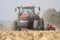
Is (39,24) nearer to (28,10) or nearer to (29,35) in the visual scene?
(28,10)

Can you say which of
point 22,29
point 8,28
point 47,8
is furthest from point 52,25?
point 8,28

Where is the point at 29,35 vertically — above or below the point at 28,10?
below

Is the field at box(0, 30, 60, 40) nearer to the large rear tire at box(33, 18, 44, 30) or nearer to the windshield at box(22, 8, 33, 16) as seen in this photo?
the large rear tire at box(33, 18, 44, 30)

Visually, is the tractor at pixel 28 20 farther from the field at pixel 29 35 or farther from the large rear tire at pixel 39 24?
the field at pixel 29 35

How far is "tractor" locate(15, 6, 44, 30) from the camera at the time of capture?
1.95m

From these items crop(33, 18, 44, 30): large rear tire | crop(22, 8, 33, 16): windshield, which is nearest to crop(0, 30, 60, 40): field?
crop(33, 18, 44, 30): large rear tire

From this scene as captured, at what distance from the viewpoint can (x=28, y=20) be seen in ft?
6.46

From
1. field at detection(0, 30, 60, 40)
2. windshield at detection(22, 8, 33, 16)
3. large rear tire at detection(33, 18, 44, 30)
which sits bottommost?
field at detection(0, 30, 60, 40)

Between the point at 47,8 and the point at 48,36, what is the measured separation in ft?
1.27

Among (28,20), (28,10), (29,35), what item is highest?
(28,10)

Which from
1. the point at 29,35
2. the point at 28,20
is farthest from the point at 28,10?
the point at 29,35

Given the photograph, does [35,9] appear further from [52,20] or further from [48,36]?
[48,36]

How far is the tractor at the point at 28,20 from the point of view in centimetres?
195

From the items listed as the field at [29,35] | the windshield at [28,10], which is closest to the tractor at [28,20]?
the windshield at [28,10]
